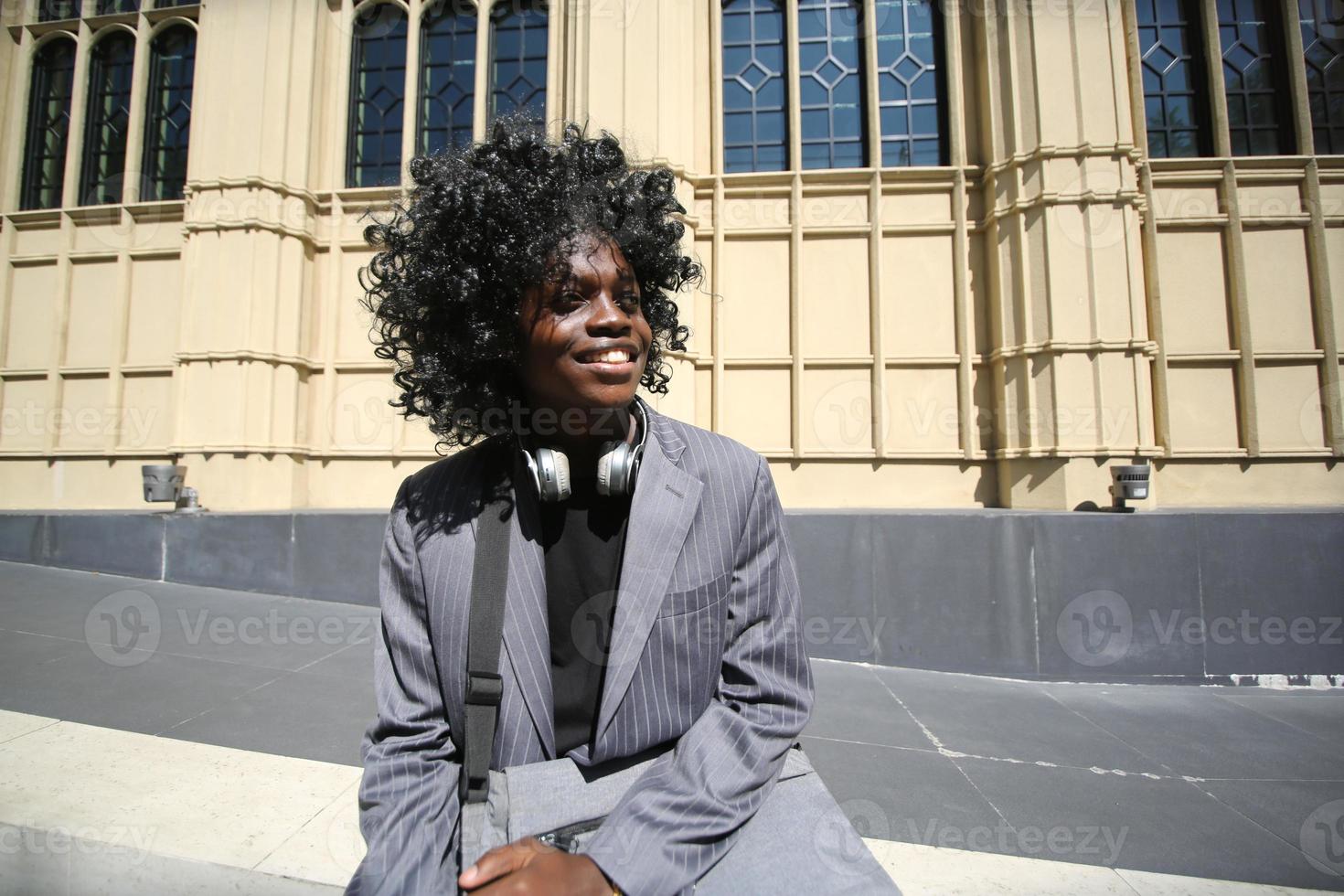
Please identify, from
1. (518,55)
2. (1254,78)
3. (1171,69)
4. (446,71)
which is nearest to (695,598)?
(518,55)

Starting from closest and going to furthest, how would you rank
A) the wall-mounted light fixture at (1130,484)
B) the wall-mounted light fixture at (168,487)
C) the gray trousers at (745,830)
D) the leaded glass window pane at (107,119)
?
1. the gray trousers at (745,830)
2. the wall-mounted light fixture at (1130,484)
3. the wall-mounted light fixture at (168,487)
4. the leaded glass window pane at (107,119)

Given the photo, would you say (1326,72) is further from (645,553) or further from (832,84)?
(645,553)

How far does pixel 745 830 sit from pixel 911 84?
8.77 m

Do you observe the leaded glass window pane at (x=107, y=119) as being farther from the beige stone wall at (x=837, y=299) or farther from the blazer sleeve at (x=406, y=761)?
the blazer sleeve at (x=406, y=761)

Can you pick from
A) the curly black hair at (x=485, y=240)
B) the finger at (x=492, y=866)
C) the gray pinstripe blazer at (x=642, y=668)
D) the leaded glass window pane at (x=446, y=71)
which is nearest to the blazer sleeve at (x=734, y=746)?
the gray pinstripe blazer at (x=642, y=668)

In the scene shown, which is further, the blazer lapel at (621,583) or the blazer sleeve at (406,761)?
the blazer lapel at (621,583)

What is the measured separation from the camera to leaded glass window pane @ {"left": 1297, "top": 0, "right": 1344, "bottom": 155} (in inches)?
282

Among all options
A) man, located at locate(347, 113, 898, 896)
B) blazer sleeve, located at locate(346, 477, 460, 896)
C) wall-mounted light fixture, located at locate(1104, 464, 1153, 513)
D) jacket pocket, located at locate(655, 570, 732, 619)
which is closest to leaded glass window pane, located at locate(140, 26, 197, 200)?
man, located at locate(347, 113, 898, 896)

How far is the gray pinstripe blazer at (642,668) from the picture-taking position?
1349 mm

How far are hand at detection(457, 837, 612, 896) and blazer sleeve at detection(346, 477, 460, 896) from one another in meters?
0.15

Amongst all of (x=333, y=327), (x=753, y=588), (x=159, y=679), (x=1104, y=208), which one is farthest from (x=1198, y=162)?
(x=159, y=679)

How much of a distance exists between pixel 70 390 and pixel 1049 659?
40.9 ft

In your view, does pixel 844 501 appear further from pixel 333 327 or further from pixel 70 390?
pixel 70 390

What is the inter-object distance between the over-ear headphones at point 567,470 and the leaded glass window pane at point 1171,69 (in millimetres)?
8902
